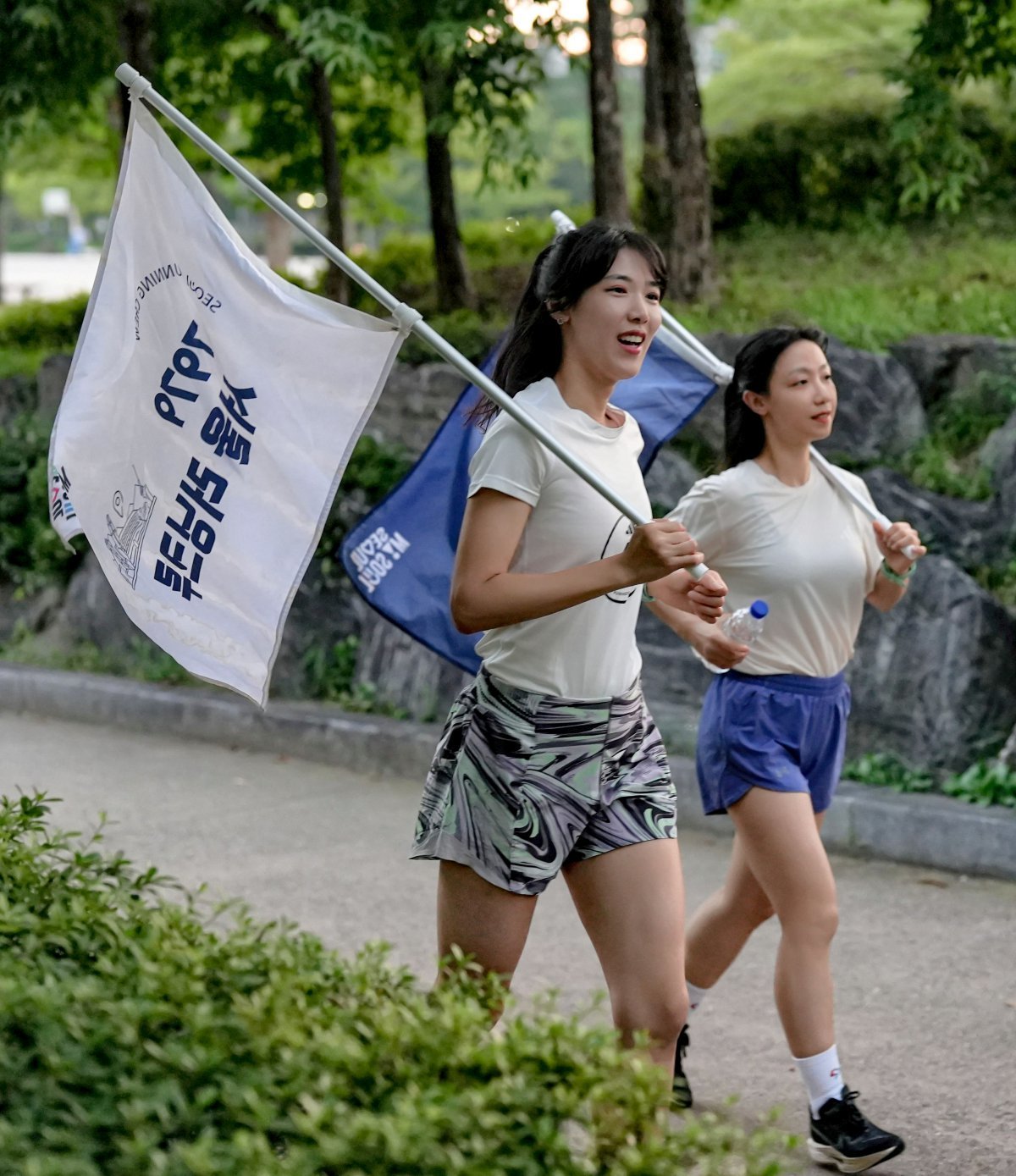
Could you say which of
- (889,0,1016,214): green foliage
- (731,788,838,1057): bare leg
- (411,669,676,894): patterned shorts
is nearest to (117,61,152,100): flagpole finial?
(411,669,676,894): patterned shorts

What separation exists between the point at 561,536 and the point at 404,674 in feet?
20.3

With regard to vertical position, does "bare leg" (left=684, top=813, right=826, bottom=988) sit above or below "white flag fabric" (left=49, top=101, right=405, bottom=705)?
below

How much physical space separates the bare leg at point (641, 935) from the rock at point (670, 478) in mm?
5663

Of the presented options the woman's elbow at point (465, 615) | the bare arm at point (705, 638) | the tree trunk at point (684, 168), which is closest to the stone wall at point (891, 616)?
the tree trunk at point (684, 168)

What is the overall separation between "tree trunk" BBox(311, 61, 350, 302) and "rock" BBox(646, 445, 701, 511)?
13.1ft

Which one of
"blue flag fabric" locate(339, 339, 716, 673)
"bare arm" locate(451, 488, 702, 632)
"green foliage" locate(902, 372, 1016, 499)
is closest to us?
"bare arm" locate(451, 488, 702, 632)

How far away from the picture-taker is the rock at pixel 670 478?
30.3 ft

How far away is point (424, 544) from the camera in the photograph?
15.1 feet

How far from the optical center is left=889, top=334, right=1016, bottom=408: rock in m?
9.07

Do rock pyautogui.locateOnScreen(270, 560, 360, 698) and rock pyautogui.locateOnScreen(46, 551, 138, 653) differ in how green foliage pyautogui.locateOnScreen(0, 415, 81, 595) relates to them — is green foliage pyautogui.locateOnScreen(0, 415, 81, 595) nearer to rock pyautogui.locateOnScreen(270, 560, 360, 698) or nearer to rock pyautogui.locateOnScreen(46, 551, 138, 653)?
rock pyautogui.locateOnScreen(46, 551, 138, 653)

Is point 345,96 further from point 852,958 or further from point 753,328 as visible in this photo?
point 852,958

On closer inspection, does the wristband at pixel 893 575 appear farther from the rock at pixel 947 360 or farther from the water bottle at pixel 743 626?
the rock at pixel 947 360

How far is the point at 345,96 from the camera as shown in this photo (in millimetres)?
14211

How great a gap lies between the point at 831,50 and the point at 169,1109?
49.0 feet
